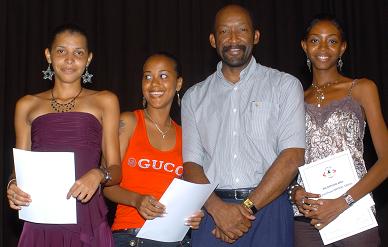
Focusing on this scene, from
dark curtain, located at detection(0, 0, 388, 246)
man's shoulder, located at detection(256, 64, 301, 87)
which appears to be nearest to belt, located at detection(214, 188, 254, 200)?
man's shoulder, located at detection(256, 64, 301, 87)

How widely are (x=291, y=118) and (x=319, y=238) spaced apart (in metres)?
0.65

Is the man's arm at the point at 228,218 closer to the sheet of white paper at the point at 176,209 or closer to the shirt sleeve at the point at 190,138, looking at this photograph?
the sheet of white paper at the point at 176,209

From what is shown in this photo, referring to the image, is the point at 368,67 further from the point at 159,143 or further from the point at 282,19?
the point at 159,143

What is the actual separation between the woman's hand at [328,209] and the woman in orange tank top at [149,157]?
0.60 meters

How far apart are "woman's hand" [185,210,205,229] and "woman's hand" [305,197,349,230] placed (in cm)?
58

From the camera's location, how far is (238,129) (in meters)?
3.13

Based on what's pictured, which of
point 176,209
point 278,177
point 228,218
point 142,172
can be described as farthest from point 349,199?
point 142,172

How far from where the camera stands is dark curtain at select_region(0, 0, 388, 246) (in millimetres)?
5461

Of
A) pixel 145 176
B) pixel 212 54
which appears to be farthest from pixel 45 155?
pixel 212 54

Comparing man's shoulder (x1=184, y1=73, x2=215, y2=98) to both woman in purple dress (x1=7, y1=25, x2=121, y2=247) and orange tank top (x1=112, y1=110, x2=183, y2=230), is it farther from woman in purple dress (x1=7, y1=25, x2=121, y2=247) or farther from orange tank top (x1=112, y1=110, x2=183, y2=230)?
woman in purple dress (x1=7, y1=25, x2=121, y2=247)

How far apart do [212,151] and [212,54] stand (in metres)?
2.45

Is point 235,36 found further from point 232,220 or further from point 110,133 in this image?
point 232,220

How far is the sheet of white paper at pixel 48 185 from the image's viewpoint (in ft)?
8.48

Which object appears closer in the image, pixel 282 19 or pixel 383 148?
pixel 383 148
